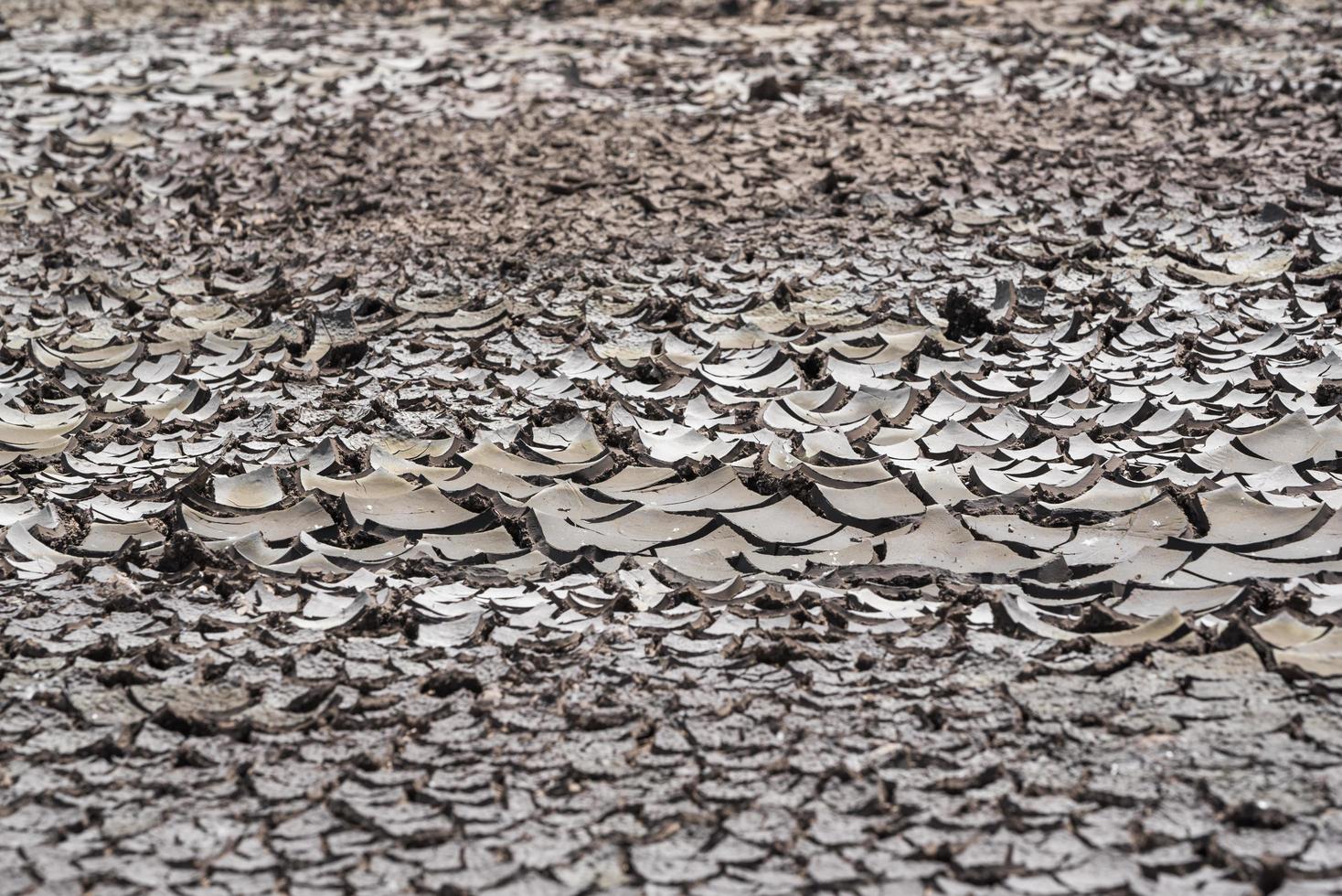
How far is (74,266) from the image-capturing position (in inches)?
137

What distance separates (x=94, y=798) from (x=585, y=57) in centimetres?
365

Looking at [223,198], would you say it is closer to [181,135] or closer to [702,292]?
[181,135]

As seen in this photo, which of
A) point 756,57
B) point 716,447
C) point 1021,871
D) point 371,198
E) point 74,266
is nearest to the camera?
point 1021,871

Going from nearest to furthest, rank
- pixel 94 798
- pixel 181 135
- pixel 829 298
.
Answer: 1. pixel 94 798
2. pixel 829 298
3. pixel 181 135

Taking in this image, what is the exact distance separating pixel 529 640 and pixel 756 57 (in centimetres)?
328

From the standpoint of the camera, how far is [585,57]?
4785 millimetres

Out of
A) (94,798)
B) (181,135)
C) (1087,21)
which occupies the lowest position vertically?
(94,798)

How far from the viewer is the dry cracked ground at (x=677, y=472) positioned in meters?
1.56

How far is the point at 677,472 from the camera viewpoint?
237cm

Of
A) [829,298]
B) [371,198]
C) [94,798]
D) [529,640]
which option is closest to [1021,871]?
[529,640]

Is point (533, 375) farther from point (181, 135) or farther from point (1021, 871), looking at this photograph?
point (181, 135)

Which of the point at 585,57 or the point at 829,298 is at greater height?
the point at 585,57

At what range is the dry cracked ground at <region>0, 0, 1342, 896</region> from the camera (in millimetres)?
1556

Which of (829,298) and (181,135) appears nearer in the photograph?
(829,298)
